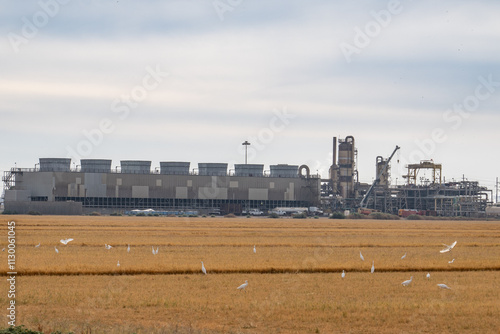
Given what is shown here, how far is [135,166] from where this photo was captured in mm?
148875

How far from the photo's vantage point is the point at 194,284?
89.9ft

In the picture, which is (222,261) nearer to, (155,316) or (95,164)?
(155,316)

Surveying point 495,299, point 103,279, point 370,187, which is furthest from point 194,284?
point 370,187

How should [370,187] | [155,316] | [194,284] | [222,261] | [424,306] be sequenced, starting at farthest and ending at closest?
[370,187], [222,261], [194,284], [424,306], [155,316]

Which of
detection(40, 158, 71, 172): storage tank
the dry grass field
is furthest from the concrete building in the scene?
the dry grass field

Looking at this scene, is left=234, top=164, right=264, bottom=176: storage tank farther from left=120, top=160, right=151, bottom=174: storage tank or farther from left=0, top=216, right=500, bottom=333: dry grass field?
left=0, top=216, right=500, bottom=333: dry grass field

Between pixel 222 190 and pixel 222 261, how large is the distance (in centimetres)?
11287

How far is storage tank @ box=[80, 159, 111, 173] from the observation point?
485ft

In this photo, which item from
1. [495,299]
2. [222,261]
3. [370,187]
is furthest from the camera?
[370,187]

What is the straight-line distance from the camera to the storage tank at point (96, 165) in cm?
14775

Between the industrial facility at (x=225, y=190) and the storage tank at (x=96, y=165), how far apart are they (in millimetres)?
217

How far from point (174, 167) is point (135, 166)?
846cm

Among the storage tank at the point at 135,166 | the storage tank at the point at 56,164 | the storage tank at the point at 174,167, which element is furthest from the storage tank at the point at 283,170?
the storage tank at the point at 56,164

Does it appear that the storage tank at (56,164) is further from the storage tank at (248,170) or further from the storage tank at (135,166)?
the storage tank at (248,170)
